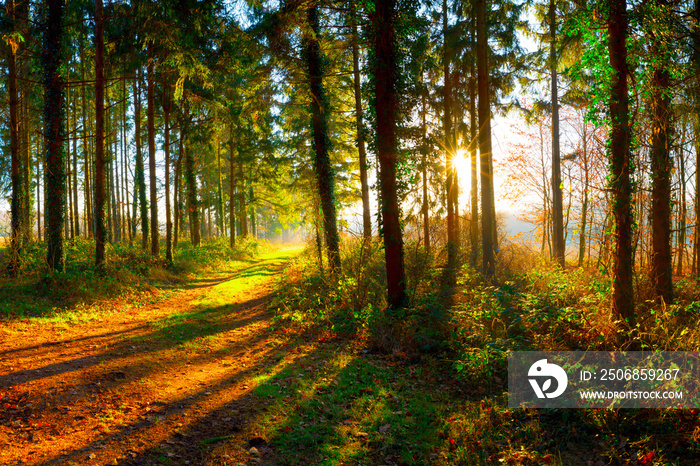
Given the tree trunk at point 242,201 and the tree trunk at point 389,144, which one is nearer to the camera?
the tree trunk at point 389,144

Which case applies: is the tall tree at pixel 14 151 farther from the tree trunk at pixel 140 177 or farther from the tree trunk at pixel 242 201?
the tree trunk at pixel 242 201

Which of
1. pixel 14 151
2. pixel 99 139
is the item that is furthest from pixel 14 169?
pixel 99 139

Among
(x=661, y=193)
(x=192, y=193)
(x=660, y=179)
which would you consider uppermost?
(x=192, y=193)

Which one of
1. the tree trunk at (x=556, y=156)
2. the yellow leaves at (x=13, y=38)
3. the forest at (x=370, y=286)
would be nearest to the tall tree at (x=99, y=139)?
the forest at (x=370, y=286)

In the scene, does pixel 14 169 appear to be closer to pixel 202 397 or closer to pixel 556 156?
pixel 202 397

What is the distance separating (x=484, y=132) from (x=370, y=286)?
6629 millimetres

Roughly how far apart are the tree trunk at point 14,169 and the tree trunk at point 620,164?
1413 centimetres

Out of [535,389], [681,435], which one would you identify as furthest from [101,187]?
[681,435]

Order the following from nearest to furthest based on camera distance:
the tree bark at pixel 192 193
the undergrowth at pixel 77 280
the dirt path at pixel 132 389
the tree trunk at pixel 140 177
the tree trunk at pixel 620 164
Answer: the dirt path at pixel 132 389 → the tree trunk at pixel 620 164 → the undergrowth at pixel 77 280 → the tree trunk at pixel 140 177 → the tree bark at pixel 192 193

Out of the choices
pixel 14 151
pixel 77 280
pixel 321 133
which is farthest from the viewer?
pixel 321 133

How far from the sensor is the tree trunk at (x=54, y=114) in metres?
9.90
